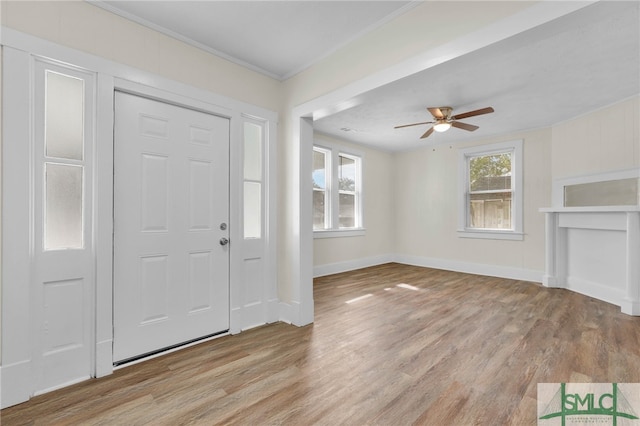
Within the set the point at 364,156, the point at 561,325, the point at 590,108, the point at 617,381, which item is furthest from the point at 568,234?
the point at 364,156

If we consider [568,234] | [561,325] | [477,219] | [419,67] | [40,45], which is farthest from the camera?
[477,219]

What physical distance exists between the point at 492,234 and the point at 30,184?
254 inches

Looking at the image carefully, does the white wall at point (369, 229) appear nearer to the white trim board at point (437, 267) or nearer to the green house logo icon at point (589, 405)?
the white trim board at point (437, 267)

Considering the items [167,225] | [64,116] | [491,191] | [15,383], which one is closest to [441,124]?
[491,191]

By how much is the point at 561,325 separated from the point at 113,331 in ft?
13.9

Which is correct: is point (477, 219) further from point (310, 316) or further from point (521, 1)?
point (521, 1)

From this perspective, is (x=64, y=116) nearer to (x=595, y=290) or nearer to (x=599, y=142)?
(x=599, y=142)

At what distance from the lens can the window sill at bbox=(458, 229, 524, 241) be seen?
17.7ft

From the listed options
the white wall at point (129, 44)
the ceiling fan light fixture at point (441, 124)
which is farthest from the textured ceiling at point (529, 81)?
the white wall at point (129, 44)

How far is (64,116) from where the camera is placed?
2.11 meters

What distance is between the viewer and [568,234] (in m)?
4.75

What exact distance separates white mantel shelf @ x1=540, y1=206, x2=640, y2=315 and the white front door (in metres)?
4.77

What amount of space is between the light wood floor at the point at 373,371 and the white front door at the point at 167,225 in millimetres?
269

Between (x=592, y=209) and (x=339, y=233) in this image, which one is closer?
(x=592, y=209)
